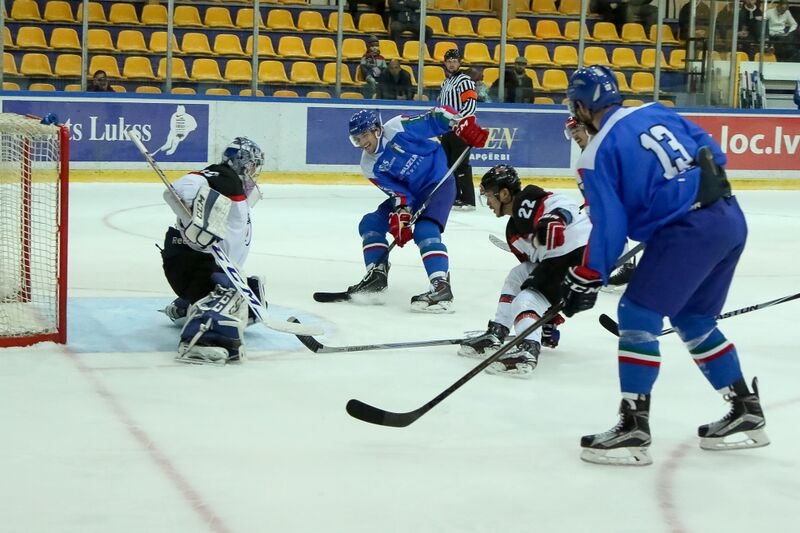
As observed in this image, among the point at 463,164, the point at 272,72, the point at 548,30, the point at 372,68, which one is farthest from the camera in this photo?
the point at 548,30

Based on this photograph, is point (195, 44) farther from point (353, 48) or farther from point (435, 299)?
point (435, 299)

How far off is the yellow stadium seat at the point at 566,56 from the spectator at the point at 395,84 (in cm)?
194

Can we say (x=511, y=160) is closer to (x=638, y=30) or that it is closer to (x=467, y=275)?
(x=638, y=30)

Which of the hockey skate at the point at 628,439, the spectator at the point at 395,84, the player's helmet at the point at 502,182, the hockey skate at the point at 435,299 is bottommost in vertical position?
the hockey skate at the point at 435,299

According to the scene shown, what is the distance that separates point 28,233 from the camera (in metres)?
4.83

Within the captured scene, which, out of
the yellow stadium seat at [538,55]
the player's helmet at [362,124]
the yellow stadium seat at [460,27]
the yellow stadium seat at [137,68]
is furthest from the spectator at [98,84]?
the player's helmet at [362,124]

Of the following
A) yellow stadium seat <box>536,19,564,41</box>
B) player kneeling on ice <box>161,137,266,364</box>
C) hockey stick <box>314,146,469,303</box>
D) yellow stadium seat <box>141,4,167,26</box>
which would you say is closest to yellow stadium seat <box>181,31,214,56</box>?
yellow stadium seat <box>141,4,167,26</box>

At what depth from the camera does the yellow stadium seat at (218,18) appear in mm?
11242

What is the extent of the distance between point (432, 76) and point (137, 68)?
2.77 m

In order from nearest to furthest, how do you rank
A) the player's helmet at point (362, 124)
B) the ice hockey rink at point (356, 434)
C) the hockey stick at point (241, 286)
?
the ice hockey rink at point (356, 434), the hockey stick at point (241, 286), the player's helmet at point (362, 124)

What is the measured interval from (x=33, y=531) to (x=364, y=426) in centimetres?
114

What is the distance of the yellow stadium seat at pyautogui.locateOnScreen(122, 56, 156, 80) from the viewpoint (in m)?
10.5

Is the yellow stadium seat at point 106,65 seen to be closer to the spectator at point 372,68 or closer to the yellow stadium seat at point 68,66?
the yellow stadium seat at point 68,66

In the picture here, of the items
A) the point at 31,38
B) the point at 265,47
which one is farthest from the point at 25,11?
the point at 265,47
